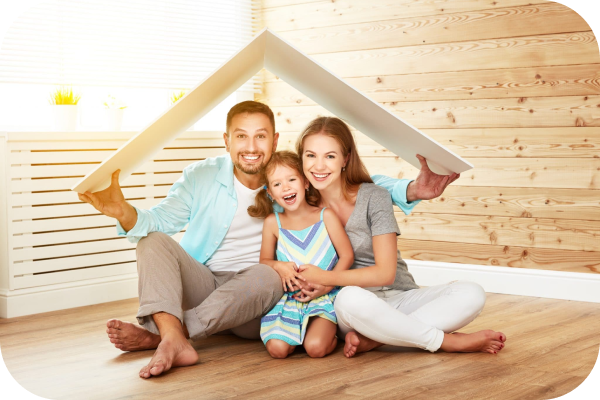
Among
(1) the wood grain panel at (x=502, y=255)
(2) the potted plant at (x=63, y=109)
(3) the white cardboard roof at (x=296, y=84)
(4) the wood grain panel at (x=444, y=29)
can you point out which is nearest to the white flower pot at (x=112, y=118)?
(2) the potted plant at (x=63, y=109)

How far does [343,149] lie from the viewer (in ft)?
7.31

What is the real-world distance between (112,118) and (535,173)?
6.45 ft

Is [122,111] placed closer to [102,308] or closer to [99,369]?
[102,308]

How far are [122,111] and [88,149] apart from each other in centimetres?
45

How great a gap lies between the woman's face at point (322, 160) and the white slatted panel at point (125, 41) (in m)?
1.17

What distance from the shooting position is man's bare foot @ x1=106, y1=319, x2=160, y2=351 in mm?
2064

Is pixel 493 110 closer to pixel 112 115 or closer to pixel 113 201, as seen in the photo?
pixel 112 115

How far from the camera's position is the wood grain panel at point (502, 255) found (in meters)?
3.04

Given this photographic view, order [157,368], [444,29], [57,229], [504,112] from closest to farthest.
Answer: [157,368] < [57,229] < [504,112] < [444,29]

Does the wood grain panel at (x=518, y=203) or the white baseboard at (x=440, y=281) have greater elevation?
the wood grain panel at (x=518, y=203)

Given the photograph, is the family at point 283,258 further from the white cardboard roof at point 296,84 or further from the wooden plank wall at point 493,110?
the wooden plank wall at point 493,110

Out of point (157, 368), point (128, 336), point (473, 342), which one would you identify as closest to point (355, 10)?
point (473, 342)

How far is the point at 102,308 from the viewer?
2863mm

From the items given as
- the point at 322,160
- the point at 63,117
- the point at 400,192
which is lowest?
the point at 400,192
